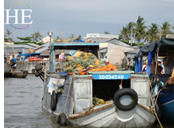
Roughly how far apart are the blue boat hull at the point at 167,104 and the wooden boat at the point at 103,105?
874mm

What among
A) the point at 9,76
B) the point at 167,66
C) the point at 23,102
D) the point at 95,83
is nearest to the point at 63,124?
the point at 95,83

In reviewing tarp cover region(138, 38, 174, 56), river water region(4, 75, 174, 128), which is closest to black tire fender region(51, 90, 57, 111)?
river water region(4, 75, 174, 128)

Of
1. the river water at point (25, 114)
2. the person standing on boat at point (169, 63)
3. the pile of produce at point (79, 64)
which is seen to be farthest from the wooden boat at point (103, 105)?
the person standing on boat at point (169, 63)

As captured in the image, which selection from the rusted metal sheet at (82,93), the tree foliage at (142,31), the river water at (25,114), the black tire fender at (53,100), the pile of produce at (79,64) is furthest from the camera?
the tree foliage at (142,31)

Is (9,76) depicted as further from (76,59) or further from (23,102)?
(76,59)

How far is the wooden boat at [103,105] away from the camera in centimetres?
822

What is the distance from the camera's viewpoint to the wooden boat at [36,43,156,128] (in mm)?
8219

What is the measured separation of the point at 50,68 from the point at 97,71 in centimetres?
360

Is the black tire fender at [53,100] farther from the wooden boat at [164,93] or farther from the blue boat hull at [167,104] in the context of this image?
the blue boat hull at [167,104]

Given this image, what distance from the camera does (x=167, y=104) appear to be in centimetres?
970

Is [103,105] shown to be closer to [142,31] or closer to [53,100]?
[53,100]

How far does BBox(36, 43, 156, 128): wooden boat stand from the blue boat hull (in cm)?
87

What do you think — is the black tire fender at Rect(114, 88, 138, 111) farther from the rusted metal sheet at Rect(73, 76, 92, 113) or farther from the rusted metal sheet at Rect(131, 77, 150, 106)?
the rusted metal sheet at Rect(73, 76, 92, 113)

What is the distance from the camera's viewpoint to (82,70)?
30.4 ft
